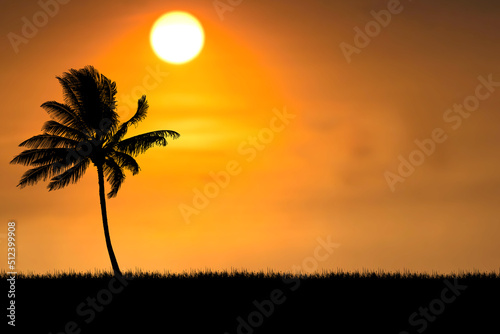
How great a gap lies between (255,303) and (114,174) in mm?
12766

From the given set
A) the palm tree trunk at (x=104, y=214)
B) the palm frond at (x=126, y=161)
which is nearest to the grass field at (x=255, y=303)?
the palm tree trunk at (x=104, y=214)

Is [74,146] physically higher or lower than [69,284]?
higher

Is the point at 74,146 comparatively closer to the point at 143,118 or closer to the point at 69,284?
the point at 143,118

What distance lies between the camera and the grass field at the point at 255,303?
117 ft

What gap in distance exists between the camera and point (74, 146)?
46.0 metres

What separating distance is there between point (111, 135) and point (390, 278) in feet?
60.1

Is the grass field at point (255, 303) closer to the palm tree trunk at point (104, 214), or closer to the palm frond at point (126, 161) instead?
the palm tree trunk at point (104, 214)

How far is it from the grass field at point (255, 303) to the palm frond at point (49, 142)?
7592 mm

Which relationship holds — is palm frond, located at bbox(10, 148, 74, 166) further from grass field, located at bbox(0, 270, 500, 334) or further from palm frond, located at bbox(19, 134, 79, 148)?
grass field, located at bbox(0, 270, 500, 334)

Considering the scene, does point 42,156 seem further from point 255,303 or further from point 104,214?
point 255,303

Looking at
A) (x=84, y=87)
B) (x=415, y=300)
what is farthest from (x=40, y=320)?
(x=415, y=300)

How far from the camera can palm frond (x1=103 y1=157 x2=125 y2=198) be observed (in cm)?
4619

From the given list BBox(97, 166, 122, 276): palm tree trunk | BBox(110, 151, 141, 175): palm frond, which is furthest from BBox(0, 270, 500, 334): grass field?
BBox(110, 151, 141, 175): palm frond

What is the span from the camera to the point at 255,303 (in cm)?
3919
